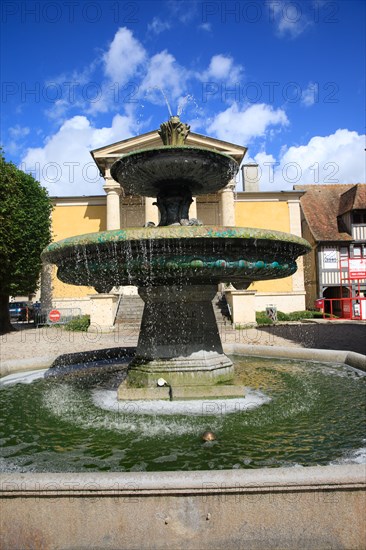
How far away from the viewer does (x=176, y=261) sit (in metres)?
4.78

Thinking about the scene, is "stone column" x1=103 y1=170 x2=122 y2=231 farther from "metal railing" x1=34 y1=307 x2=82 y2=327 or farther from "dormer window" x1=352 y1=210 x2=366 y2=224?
"dormer window" x1=352 y1=210 x2=366 y2=224

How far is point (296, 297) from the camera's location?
32.8 m

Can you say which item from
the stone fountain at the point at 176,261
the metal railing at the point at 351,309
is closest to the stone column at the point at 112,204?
the metal railing at the point at 351,309

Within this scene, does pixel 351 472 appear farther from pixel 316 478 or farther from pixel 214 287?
pixel 214 287

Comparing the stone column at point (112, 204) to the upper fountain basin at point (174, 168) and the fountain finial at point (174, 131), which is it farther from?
the fountain finial at point (174, 131)

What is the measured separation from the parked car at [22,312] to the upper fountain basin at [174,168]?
89.9 feet

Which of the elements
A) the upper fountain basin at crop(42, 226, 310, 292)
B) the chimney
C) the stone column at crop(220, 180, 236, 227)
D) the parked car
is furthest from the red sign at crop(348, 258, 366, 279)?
the upper fountain basin at crop(42, 226, 310, 292)

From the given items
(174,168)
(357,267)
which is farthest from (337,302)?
(174,168)

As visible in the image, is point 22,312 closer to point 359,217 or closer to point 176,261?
point 359,217

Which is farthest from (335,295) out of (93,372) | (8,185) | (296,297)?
(93,372)

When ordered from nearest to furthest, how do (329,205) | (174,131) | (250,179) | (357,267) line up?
(174,131) → (357,267) → (250,179) → (329,205)

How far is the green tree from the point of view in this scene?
66.0 ft

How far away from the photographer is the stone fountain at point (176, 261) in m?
4.70

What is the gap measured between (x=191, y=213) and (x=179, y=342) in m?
24.6
